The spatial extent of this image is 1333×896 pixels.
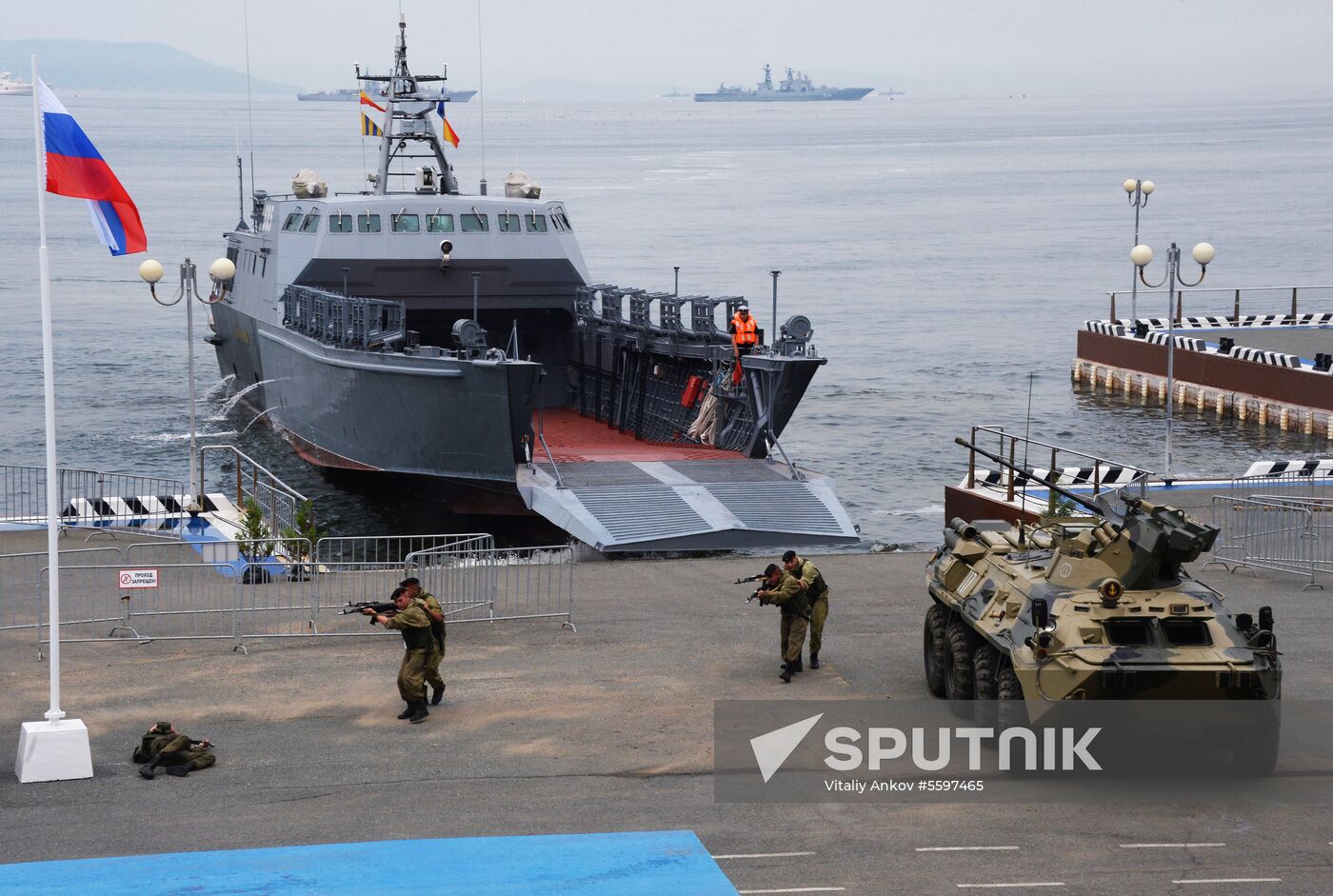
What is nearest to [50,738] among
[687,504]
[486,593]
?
[486,593]

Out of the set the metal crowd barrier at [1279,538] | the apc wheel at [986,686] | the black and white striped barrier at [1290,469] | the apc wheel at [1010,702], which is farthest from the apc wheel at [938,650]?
the black and white striped barrier at [1290,469]

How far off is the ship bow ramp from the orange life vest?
1.87m

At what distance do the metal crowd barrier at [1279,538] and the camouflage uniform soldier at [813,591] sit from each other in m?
7.14

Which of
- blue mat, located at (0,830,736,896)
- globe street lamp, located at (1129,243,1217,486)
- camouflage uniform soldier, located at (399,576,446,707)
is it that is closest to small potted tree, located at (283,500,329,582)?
camouflage uniform soldier, located at (399,576,446,707)

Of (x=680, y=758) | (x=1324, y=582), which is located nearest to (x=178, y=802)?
(x=680, y=758)

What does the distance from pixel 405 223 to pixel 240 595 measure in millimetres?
15525

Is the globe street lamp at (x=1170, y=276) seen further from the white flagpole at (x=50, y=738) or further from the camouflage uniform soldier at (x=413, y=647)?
the white flagpole at (x=50, y=738)

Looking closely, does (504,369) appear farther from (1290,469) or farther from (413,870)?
(413,870)

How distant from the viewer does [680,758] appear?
13188mm

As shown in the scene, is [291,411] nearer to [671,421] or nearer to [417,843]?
[671,421]

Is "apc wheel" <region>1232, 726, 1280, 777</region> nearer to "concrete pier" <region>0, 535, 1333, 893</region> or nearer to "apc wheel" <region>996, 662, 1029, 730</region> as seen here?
"concrete pier" <region>0, 535, 1333, 893</region>

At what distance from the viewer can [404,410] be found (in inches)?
1065

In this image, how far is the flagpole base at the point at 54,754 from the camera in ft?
41.7

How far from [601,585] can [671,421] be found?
9.89m
